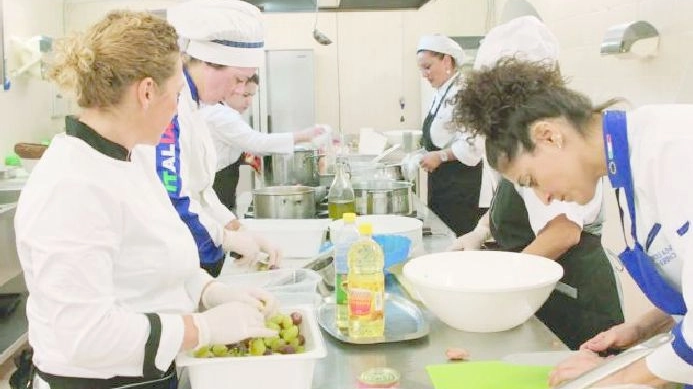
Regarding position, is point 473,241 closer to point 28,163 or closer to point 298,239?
point 298,239

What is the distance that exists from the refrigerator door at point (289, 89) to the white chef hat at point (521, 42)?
4226 millimetres

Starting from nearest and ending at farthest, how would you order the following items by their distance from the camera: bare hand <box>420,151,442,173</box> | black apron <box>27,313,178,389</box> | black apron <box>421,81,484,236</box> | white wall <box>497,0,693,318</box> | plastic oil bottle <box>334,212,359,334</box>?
black apron <box>27,313,178,389</box> → plastic oil bottle <box>334,212,359,334</box> → white wall <box>497,0,693,318</box> → bare hand <box>420,151,442,173</box> → black apron <box>421,81,484,236</box>

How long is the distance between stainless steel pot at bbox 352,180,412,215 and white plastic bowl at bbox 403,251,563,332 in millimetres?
883

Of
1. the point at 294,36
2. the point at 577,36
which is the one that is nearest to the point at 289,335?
the point at 577,36

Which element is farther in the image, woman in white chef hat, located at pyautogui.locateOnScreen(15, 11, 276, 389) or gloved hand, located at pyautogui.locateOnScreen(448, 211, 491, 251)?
gloved hand, located at pyautogui.locateOnScreen(448, 211, 491, 251)

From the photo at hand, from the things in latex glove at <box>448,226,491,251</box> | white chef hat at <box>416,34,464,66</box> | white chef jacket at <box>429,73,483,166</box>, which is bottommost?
latex glove at <box>448,226,491,251</box>

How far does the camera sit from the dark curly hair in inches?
50.8

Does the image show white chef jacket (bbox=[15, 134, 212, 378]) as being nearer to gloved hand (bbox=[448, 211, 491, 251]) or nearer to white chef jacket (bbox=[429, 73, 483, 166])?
gloved hand (bbox=[448, 211, 491, 251])

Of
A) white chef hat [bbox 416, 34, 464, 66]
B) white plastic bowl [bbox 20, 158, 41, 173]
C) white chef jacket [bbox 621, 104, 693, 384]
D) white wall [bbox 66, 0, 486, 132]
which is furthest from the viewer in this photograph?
white wall [bbox 66, 0, 486, 132]

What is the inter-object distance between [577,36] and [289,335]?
122 inches

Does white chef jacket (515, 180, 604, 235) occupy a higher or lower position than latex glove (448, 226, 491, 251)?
higher

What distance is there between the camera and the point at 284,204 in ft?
8.49

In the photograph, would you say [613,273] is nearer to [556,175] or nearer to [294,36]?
[556,175]

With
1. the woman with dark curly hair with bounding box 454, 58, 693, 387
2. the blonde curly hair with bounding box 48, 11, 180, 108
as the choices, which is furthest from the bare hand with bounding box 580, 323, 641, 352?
the blonde curly hair with bounding box 48, 11, 180, 108
